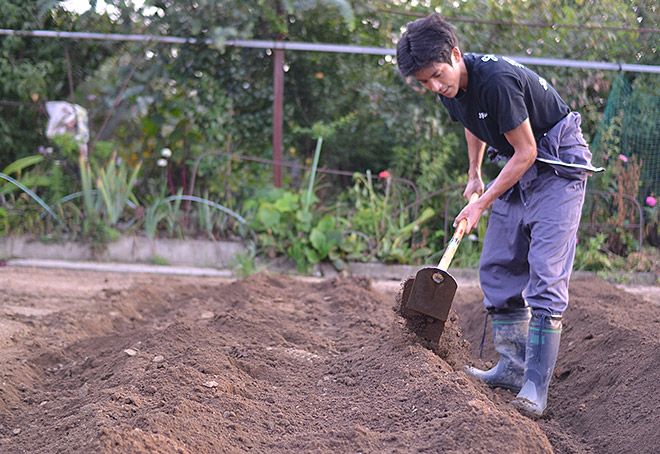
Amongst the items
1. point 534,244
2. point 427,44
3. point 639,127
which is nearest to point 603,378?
point 534,244

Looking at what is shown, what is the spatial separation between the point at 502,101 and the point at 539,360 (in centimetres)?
114

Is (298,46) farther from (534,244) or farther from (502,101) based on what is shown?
(534,244)

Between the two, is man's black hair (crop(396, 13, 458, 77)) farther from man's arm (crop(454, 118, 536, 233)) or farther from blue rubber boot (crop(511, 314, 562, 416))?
blue rubber boot (crop(511, 314, 562, 416))

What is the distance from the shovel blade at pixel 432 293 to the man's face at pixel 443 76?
81 centimetres

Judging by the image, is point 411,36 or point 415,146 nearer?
point 411,36

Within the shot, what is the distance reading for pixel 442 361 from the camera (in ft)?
9.39

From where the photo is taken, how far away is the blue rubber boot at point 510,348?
3008mm

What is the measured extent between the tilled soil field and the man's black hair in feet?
4.09

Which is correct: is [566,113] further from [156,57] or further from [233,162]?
[156,57]

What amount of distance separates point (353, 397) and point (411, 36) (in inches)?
62.0

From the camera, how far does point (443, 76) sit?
268cm

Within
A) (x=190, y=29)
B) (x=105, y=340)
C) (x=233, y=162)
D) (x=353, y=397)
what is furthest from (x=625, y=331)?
Result: (x=190, y=29)

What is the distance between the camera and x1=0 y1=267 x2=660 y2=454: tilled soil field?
220 cm

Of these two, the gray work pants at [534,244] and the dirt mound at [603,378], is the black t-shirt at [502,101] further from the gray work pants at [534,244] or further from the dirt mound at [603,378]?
the dirt mound at [603,378]
